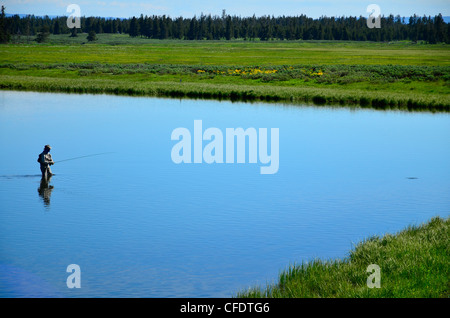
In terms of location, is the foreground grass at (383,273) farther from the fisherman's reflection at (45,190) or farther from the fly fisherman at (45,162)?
the fly fisherman at (45,162)

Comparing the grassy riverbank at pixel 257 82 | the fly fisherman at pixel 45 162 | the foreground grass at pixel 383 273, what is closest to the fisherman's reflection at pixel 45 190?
the fly fisherman at pixel 45 162

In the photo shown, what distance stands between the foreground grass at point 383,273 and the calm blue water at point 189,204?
1.26m

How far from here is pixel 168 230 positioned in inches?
765

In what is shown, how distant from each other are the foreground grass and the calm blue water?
1257 millimetres

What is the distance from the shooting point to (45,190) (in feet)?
82.4

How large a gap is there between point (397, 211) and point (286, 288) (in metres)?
10.3

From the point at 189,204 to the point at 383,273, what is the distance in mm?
10356

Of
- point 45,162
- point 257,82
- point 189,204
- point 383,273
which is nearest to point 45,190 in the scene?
point 45,162

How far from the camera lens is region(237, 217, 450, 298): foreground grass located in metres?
12.4

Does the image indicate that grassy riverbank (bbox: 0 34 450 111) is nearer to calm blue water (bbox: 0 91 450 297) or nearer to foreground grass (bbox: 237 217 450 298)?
calm blue water (bbox: 0 91 450 297)

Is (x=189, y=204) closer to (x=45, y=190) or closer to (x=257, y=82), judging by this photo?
(x=45, y=190)

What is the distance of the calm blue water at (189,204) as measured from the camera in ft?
51.3

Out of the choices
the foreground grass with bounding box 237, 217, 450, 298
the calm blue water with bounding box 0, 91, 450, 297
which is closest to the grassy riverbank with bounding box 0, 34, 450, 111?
the calm blue water with bounding box 0, 91, 450, 297
